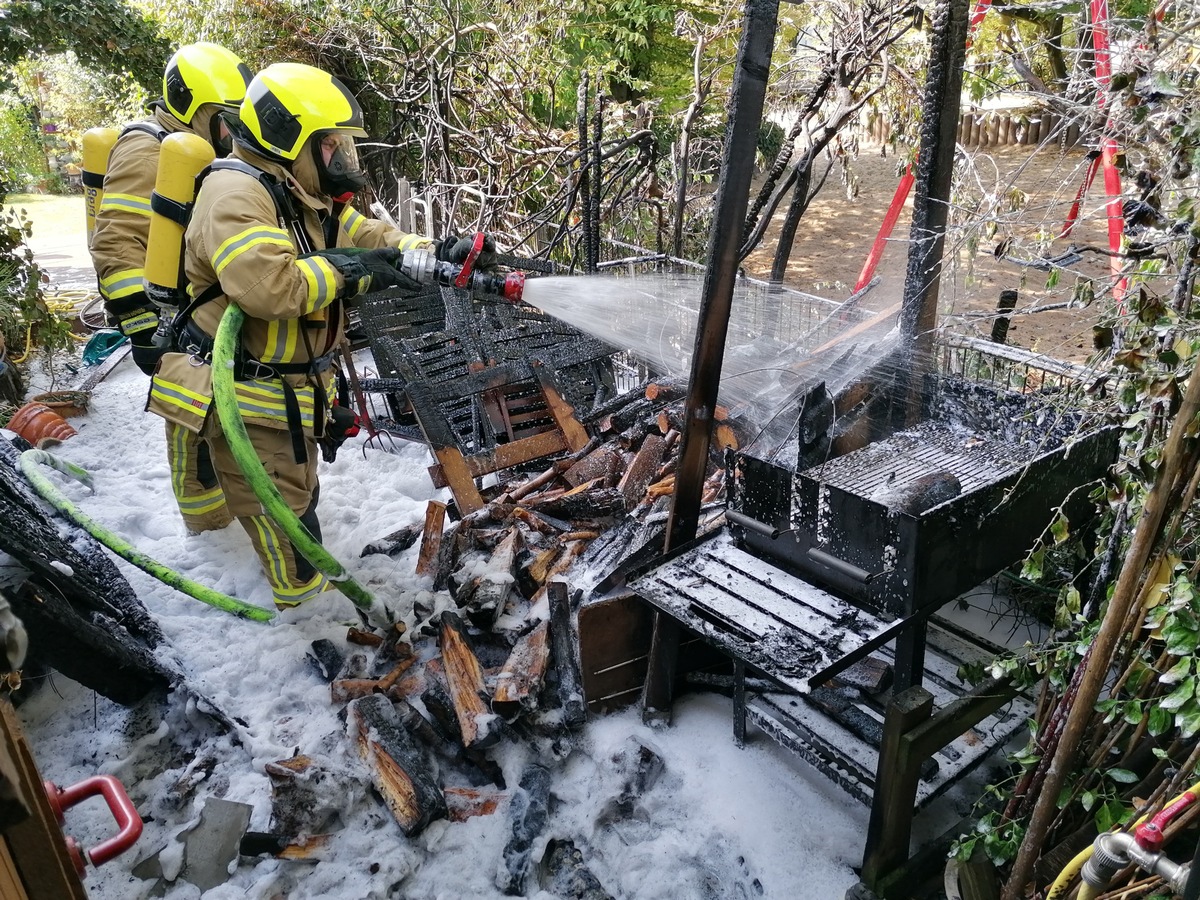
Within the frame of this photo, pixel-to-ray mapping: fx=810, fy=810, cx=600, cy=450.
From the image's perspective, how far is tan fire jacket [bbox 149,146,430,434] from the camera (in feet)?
11.2

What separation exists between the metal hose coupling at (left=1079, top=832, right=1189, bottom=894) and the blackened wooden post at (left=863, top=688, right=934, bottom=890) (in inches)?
25.9

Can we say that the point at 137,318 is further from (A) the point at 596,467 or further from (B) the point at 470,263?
(A) the point at 596,467

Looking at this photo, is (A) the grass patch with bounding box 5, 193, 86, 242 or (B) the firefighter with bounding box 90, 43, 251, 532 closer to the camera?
(B) the firefighter with bounding box 90, 43, 251, 532

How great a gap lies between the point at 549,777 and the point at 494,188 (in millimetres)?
6858

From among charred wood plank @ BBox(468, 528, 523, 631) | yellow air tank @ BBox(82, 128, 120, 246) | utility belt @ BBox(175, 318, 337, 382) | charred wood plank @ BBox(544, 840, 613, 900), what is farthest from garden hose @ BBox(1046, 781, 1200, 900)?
yellow air tank @ BBox(82, 128, 120, 246)

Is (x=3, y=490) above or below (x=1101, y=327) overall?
below

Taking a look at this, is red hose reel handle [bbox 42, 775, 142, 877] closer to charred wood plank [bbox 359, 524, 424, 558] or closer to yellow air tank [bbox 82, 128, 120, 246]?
charred wood plank [bbox 359, 524, 424, 558]

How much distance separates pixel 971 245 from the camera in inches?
98.0

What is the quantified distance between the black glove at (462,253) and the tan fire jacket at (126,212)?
1809 mm

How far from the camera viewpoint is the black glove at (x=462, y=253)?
386 centimetres

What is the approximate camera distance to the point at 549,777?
320 cm

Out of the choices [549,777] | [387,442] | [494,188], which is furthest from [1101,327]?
[494,188]

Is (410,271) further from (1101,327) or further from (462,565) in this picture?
(1101,327)

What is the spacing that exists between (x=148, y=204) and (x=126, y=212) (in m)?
0.13
